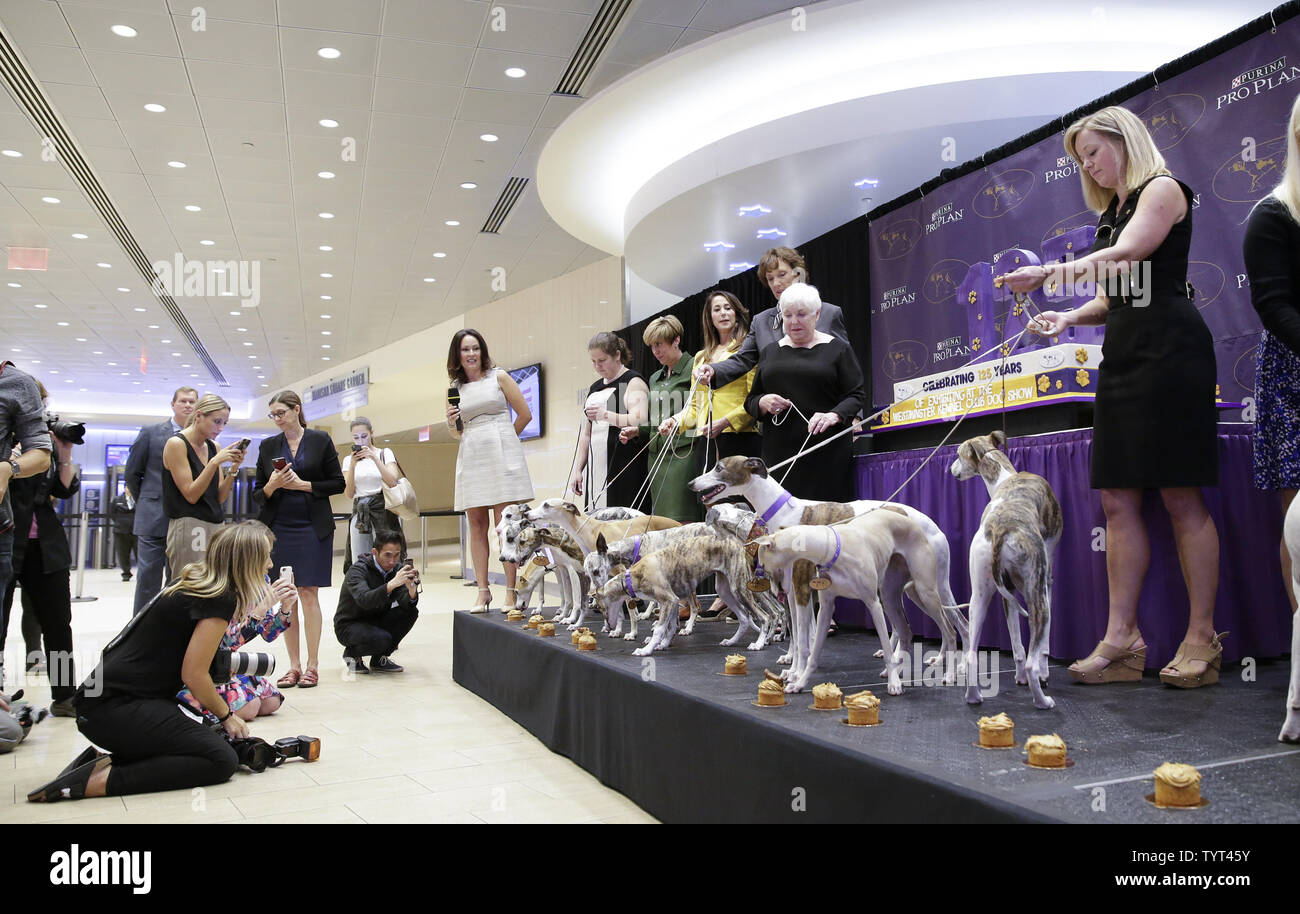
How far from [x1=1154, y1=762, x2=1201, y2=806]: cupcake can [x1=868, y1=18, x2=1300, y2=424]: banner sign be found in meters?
1.38

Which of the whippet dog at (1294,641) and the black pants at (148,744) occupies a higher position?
the whippet dog at (1294,641)

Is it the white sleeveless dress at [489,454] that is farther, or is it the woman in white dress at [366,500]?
the woman in white dress at [366,500]

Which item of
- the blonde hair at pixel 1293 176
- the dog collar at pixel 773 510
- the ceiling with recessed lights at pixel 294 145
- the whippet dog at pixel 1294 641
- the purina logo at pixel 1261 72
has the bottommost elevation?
the whippet dog at pixel 1294 641

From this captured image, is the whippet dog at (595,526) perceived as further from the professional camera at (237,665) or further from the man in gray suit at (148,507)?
the man in gray suit at (148,507)

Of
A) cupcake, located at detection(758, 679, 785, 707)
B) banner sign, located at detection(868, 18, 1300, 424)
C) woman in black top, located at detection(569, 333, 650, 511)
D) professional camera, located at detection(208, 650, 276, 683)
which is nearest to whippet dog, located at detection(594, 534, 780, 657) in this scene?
woman in black top, located at detection(569, 333, 650, 511)

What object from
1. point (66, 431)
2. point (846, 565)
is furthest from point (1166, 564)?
point (66, 431)

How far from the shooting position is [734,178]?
6711 millimetres

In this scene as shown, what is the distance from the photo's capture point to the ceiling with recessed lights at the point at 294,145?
5.68 m

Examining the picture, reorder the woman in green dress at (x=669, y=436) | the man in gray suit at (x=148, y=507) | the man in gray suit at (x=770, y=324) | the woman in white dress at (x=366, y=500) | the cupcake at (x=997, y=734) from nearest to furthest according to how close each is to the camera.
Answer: the cupcake at (x=997, y=734)
the man in gray suit at (x=770, y=324)
the woman in green dress at (x=669, y=436)
the man in gray suit at (x=148, y=507)
the woman in white dress at (x=366, y=500)

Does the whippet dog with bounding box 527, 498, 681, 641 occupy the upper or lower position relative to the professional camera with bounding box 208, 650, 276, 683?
upper

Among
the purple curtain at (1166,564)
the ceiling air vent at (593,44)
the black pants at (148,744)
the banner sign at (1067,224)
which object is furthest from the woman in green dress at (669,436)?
the ceiling air vent at (593,44)

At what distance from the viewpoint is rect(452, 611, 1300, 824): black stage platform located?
1543 mm

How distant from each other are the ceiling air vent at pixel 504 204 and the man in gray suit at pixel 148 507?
4.59 m
